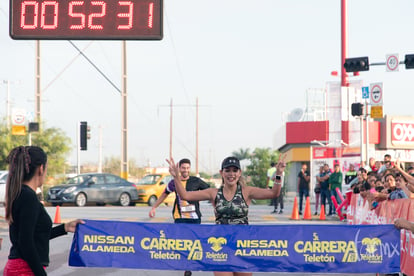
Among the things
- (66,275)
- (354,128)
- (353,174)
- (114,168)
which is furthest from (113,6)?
(114,168)

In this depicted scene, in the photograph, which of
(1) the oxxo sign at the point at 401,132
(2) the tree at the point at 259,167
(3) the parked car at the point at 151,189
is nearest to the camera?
(3) the parked car at the point at 151,189

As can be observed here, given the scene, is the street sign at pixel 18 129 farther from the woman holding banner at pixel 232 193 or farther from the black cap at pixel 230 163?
the black cap at pixel 230 163

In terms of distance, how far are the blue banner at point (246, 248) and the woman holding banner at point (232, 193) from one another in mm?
348

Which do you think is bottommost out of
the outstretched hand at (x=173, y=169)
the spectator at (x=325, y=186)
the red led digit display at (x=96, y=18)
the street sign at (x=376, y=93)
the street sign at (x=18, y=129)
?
the spectator at (x=325, y=186)

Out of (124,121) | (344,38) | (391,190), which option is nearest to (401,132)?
(344,38)

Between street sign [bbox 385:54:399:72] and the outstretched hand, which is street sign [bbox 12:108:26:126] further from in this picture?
the outstretched hand

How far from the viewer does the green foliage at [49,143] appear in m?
51.7

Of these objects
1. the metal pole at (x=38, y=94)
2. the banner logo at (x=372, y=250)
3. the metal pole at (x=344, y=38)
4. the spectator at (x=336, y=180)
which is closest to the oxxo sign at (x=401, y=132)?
the metal pole at (x=344, y=38)

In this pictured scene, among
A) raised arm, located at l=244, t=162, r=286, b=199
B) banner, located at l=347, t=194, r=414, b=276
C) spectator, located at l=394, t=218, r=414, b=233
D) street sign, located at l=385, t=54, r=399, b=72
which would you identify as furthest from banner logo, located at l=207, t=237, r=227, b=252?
street sign, located at l=385, t=54, r=399, b=72

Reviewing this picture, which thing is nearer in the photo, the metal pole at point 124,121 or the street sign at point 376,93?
the street sign at point 376,93

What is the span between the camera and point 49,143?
5266cm

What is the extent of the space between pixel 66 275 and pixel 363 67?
58.0ft

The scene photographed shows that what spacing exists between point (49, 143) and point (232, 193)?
4692cm

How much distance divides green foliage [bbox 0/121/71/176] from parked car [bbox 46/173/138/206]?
20.6 meters
